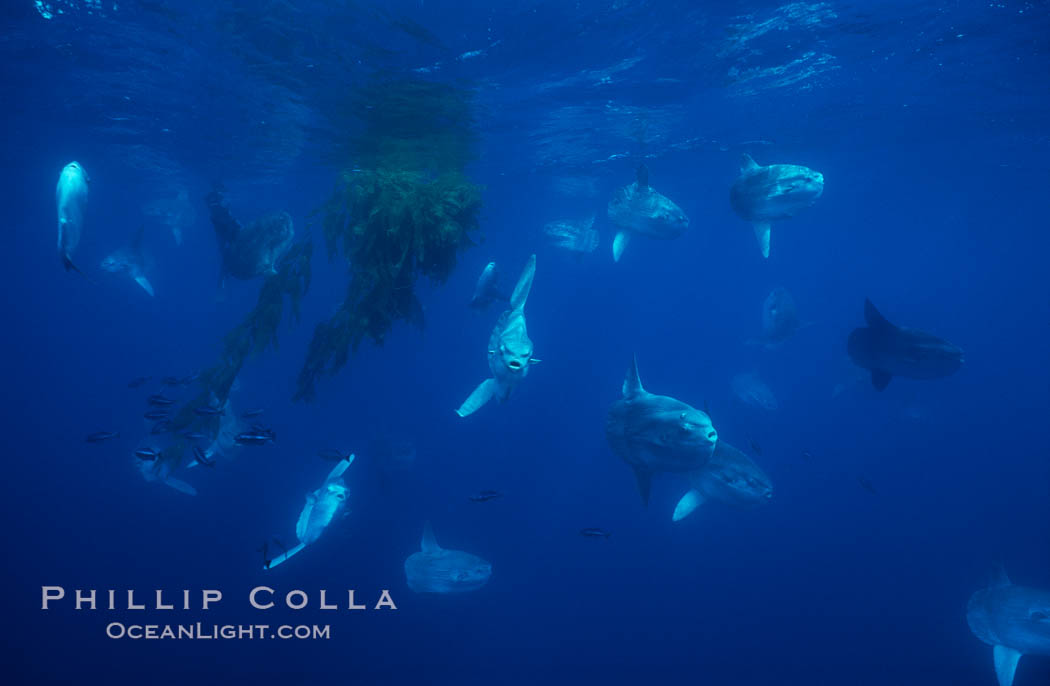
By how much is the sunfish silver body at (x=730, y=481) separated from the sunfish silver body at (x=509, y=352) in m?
4.16

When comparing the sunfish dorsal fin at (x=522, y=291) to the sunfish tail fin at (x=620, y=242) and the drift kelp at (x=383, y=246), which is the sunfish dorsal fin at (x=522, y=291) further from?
the sunfish tail fin at (x=620, y=242)

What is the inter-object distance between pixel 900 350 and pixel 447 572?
29.8 ft

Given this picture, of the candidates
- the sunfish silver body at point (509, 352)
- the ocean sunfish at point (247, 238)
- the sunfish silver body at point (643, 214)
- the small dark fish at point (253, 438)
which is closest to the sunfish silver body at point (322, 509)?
the small dark fish at point (253, 438)

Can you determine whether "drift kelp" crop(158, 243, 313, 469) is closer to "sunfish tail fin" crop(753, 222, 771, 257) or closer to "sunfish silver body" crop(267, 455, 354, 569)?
"sunfish silver body" crop(267, 455, 354, 569)

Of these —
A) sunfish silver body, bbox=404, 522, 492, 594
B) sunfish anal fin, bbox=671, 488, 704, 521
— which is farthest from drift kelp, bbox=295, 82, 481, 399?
sunfish anal fin, bbox=671, 488, 704, 521

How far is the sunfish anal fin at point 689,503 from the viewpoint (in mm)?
9031

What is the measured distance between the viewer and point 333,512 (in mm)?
8227

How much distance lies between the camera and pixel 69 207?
4.80m

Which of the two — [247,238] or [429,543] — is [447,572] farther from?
[247,238]

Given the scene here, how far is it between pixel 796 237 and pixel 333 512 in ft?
243

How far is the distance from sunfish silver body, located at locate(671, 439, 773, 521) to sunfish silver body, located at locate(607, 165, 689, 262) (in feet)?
16.3

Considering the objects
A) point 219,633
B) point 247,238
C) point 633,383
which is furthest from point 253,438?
point 219,633

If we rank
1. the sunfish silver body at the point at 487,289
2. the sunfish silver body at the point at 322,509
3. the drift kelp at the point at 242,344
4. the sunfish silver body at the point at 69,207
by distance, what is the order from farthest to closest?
the sunfish silver body at the point at 487,289 < the drift kelp at the point at 242,344 < the sunfish silver body at the point at 322,509 < the sunfish silver body at the point at 69,207

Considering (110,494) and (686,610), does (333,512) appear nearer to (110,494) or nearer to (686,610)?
(686,610)
